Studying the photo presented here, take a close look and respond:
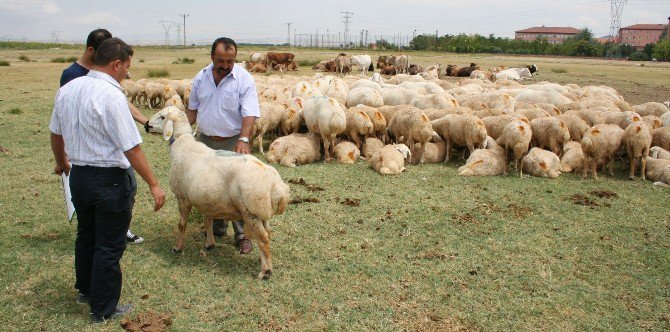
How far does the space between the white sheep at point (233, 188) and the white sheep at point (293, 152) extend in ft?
15.1

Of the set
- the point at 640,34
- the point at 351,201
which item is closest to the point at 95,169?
the point at 351,201

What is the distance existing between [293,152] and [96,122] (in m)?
6.35

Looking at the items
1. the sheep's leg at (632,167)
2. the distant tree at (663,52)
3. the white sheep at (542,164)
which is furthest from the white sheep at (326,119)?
the distant tree at (663,52)

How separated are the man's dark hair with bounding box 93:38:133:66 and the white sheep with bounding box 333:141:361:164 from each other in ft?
21.2

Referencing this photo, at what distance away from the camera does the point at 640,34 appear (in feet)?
495

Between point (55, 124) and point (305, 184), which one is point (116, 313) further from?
point (305, 184)

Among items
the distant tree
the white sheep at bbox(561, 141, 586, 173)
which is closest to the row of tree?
the distant tree

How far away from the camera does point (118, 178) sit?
4.20 m

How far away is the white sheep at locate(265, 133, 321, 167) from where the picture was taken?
33.4 ft

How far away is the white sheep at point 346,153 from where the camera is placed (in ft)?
33.9

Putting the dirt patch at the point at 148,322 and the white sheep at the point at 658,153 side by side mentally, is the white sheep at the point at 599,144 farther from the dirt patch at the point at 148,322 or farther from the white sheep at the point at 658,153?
the dirt patch at the point at 148,322

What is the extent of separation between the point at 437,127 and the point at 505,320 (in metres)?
6.74

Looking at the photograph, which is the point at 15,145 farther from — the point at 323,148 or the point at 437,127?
the point at 437,127

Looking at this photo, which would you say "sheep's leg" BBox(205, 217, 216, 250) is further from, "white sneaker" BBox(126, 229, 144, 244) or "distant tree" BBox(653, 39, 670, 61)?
"distant tree" BBox(653, 39, 670, 61)
